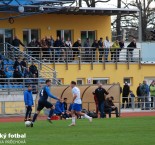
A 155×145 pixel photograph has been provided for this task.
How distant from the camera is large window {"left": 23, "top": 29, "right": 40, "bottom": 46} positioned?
53875mm

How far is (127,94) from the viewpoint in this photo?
5066 cm

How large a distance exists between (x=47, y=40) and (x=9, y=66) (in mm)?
4281

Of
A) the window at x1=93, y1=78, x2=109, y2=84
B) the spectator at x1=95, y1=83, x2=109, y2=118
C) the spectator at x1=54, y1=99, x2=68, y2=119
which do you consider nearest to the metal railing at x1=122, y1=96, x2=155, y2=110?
the window at x1=93, y1=78, x2=109, y2=84

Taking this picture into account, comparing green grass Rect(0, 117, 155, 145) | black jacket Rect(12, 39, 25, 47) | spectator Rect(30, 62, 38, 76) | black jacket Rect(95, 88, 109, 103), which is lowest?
green grass Rect(0, 117, 155, 145)

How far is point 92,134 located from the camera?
26000 millimetres

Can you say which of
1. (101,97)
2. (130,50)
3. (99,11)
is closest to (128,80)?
(130,50)

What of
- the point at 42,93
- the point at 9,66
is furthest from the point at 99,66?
the point at 42,93

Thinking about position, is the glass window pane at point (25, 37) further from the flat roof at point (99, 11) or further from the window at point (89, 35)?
the window at point (89, 35)

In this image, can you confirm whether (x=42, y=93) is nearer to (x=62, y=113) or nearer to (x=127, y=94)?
(x=62, y=113)

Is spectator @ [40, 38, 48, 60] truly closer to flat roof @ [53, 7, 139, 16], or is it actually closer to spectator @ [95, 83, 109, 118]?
flat roof @ [53, 7, 139, 16]

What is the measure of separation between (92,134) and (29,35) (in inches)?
1131

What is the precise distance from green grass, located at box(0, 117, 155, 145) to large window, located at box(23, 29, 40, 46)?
2270cm

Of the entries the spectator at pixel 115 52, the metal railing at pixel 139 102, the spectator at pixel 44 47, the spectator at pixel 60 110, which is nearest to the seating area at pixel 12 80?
the spectator at pixel 44 47

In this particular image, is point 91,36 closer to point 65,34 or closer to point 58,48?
point 65,34
